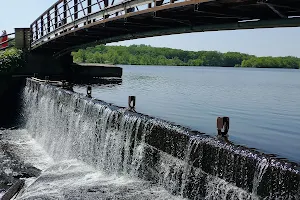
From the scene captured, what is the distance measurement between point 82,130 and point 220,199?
8.13 meters

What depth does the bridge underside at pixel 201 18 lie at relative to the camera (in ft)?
35.1

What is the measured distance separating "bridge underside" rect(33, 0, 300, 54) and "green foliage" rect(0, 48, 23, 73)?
10.7 metres

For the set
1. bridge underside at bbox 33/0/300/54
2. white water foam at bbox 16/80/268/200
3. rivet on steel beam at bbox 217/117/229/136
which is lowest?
white water foam at bbox 16/80/268/200

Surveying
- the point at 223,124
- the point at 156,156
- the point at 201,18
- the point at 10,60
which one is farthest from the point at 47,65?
the point at 223,124

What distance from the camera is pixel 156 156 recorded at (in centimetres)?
1024

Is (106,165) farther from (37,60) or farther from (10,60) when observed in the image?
(37,60)

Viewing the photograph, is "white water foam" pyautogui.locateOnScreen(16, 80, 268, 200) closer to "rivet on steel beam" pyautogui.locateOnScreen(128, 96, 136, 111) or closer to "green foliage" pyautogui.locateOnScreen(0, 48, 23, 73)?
"rivet on steel beam" pyautogui.locateOnScreen(128, 96, 136, 111)

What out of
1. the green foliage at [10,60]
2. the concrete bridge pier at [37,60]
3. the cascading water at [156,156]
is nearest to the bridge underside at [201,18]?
the cascading water at [156,156]

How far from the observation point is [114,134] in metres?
12.3

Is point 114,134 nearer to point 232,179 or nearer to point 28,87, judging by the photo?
point 232,179

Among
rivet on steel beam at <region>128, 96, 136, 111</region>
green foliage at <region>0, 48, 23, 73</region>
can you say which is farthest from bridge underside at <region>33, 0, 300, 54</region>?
green foliage at <region>0, 48, 23, 73</region>

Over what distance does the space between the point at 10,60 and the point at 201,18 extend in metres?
22.2

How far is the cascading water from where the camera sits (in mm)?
7219

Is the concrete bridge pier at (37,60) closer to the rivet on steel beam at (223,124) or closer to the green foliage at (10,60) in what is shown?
the green foliage at (10,60)
